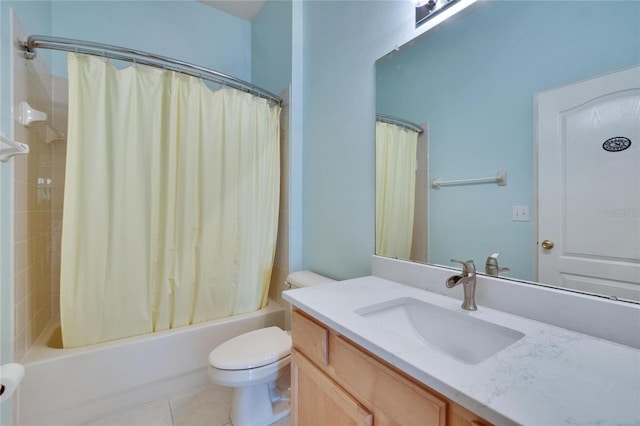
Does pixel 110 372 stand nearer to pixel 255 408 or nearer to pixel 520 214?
pixel 255 408

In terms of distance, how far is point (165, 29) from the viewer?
2.11 m

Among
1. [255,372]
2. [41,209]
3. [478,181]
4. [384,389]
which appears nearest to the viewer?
[384,389]

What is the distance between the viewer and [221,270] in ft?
5.50

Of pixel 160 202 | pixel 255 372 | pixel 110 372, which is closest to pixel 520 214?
pixel 255 372

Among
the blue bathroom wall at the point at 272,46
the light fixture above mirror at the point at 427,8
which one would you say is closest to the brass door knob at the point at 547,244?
the light fixture above mirror at the point at 427,8

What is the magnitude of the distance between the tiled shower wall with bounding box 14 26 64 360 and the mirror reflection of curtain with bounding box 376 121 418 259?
1692 mm

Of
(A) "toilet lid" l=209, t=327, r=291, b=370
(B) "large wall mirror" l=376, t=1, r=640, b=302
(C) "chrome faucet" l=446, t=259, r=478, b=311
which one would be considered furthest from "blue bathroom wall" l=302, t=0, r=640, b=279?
(A) "toilet lid" l=209, t=327, r=291, b=370

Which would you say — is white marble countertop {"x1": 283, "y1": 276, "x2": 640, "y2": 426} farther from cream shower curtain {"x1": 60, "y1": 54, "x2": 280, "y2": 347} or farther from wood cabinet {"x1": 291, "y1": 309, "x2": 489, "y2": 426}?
cream shower curtain {"x1": 60, "y1": 54, "x2": 280, "y2": 347}

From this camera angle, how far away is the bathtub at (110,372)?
1209 mm

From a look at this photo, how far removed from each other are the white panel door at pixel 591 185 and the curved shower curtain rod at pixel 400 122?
42cm

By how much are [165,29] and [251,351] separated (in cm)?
249

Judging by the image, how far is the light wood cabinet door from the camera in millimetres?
694

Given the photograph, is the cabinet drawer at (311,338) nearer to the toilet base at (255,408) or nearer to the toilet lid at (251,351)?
the toilet lid at (251,351)

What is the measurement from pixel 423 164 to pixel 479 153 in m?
0.22
